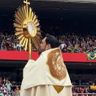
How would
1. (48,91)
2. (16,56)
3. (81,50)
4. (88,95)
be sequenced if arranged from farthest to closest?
(81,50) → (16,56) → (88,95) → (48,91)

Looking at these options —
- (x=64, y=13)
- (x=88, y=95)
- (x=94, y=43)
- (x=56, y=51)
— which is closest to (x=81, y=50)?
(x=94, y=43)

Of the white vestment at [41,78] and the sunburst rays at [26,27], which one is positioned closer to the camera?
the white vestment at [41,78]

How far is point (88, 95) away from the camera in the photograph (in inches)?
845

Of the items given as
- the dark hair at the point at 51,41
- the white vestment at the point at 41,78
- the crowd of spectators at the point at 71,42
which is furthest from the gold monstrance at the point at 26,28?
the crowd of spectators at the point at 71,42

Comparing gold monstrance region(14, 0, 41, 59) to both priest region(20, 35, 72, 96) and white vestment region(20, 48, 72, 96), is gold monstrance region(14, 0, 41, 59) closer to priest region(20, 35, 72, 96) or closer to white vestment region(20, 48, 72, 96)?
priest region(20, 35, 72, 96)

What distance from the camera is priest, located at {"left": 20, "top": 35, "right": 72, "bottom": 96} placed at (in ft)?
22.1

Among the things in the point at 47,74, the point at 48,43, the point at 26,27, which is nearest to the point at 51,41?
the point at 48,43

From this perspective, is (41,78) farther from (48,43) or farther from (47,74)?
(48,43)

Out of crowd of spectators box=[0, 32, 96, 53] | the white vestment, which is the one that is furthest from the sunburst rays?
crowd of spectators box=[0, 32, 96, 53]

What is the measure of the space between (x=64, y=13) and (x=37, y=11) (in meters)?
1.70

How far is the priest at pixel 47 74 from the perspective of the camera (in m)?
6.73

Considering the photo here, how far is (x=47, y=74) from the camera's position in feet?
22.4

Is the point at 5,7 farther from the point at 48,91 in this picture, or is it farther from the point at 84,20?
the point at 48,91

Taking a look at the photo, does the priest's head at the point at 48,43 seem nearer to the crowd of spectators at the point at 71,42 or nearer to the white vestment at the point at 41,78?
the white vestment at the point at 41,78
